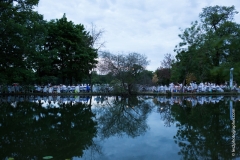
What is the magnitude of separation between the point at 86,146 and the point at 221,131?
4.09 metres

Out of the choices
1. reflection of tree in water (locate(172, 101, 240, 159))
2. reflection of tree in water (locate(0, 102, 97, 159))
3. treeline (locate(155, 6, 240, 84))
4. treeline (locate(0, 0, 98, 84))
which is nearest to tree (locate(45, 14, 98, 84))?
treeline (locate(0, 0, 98, 84))

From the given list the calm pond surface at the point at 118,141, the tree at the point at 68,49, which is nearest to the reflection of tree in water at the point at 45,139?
the calm pond surface at the point at 118,141

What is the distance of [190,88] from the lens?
31.6 meters

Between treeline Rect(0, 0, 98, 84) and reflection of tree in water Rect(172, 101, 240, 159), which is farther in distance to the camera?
treeline Rect(0, 0, 98, 84)

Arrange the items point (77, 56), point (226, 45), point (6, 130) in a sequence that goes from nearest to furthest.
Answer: point (226, 45) → point (6, 130) → point (77, 56)

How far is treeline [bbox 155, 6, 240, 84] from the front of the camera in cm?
189

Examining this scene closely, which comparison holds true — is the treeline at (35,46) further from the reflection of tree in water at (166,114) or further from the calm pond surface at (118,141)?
the calm pond surface at (118,141)

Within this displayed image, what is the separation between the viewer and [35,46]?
24.6m

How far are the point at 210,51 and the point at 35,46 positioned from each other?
21562 mm

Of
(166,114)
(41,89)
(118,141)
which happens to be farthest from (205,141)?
(41,89)

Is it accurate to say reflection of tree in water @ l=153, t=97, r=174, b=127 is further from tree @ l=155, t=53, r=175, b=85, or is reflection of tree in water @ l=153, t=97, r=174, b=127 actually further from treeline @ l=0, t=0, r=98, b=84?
tree @ l=155, t=53, r=175, b=85

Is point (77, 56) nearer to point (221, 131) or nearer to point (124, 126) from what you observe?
point (124, 126)

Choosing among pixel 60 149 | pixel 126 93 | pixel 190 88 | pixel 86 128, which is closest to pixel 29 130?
pixel 86 128

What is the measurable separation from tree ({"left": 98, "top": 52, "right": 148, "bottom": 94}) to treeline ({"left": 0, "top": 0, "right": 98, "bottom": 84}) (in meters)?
4.53
